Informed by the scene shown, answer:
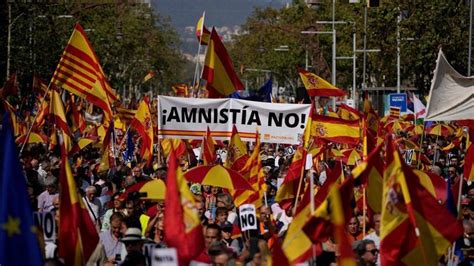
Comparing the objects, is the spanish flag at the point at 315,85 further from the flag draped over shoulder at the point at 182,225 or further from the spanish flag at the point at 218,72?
the flag draped over shoulder at the point at 182,225

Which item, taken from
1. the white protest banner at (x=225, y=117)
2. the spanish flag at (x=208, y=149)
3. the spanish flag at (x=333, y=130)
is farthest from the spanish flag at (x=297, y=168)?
the spanish flag at (x=333, y=130)

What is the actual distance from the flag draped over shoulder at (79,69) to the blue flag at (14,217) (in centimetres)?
952

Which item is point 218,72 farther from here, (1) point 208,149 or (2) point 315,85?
(1) point 208,149

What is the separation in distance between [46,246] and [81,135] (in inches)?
760

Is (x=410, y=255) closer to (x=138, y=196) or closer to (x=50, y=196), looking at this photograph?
(x=138, y=196)

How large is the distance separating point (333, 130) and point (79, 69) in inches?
138

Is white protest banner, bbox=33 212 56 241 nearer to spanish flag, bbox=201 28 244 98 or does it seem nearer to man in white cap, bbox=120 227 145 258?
man in white cap, bbox=120 227 145 258

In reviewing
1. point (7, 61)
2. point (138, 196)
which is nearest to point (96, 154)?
point (138, 196)

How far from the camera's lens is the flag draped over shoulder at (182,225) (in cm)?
1044

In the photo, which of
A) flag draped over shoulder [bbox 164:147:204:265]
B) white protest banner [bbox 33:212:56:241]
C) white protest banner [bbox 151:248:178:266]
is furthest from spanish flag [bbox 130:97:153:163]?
white protest banner [bbox 151:248:178:266]

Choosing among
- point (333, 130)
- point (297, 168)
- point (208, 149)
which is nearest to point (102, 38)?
point (333, 130)

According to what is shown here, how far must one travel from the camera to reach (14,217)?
10.6 metres

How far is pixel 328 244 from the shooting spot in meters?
12.4

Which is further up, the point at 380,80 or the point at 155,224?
the point at 155,224
